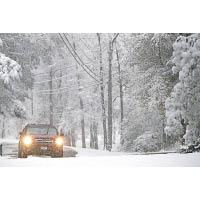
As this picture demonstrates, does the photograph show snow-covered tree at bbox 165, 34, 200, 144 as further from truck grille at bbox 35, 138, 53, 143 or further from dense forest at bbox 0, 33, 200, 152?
truck grille at bbox 35, 138, 53, 143

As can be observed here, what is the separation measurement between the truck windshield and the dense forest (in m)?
0.15

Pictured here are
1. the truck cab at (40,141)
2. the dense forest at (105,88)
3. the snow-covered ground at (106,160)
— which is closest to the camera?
the snow-covered ground at (106,160)

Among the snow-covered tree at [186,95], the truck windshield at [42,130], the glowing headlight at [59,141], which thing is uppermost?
the snow-covered tree at [186,95]

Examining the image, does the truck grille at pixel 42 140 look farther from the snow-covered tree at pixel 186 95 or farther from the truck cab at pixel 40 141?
the snow-covered tree at pixel 186 95

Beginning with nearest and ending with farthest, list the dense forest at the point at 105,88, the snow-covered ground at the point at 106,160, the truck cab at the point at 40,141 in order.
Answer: the snow-covered ground at the point at 106,160
the truck cab at the point at 40,141
the dense forest at the point at 105,88

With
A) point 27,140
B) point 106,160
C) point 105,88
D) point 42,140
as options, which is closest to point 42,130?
point 42,140

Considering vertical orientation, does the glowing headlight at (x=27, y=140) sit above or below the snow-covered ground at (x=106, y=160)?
above

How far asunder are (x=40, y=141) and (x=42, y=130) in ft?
0.67

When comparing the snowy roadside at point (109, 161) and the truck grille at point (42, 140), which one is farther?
the truck grille at point (42, 140)

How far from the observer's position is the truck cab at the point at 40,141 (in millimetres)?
6930

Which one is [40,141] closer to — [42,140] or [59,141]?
[42,140]

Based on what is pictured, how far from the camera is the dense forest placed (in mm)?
7043

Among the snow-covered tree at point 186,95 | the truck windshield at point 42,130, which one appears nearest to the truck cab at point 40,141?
the truck windshield at point 42,130

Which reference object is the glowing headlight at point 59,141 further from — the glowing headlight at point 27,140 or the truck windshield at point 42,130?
the glowing headlight at point 27,140
